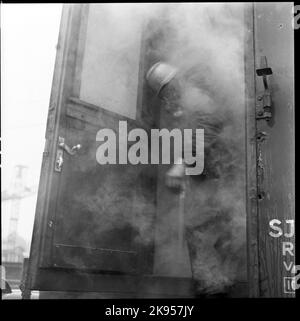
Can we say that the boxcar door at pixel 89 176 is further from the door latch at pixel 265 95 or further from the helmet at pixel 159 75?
the door latch at pixel 265 95

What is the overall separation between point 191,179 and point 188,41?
1233 mm

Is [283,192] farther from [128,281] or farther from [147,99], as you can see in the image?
[147,99]

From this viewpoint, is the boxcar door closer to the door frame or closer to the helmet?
the door frame

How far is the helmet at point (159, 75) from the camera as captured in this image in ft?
9.62

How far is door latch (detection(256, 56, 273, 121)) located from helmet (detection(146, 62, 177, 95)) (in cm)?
91

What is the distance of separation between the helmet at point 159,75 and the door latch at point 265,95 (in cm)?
91

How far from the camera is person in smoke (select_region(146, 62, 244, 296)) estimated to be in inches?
96.7

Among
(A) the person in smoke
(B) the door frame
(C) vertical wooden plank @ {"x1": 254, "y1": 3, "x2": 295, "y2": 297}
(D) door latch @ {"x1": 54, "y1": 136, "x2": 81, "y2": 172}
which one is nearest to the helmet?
(A) the person in smoke

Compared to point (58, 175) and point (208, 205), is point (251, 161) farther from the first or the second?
point (58, 175)

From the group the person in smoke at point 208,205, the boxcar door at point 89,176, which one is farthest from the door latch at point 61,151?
the person in smoke at point 208,205

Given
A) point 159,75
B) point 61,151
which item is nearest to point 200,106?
point 159,75

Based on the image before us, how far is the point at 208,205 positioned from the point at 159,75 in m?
1.11

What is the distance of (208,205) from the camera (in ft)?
8.55

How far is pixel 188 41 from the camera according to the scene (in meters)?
3.17
